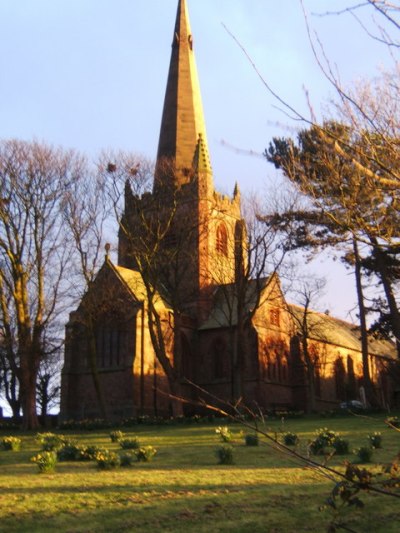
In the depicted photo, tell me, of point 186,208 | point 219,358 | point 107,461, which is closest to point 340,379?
point 219,358

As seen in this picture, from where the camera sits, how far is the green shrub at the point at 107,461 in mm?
13312

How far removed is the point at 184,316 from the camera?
4528 cm

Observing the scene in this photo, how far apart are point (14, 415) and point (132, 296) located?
49.4ft

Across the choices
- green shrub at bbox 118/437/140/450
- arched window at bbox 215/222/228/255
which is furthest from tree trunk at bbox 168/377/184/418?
green shrub at bbox 118/437/140/450

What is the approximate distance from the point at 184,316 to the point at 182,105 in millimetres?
16072

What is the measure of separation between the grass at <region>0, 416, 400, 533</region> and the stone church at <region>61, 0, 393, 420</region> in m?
18.3

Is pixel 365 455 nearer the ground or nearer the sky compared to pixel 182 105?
nearer the ground

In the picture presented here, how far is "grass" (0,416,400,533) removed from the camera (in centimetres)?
891

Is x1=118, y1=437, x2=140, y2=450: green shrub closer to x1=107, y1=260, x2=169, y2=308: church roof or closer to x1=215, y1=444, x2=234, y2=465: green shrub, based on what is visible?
x1=215, y1=444, x2=234, y2=465: green shrub

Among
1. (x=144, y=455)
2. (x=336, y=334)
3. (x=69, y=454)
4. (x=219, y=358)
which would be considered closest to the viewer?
(x=144, y=455)

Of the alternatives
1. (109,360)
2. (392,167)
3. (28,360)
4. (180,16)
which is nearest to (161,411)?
(109,360)

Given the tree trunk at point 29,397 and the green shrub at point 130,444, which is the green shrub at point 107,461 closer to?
the green shrub at point 130,444

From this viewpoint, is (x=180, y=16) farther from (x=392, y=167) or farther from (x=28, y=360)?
(x=392, y=167)

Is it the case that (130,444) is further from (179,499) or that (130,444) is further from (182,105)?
(182,105)
